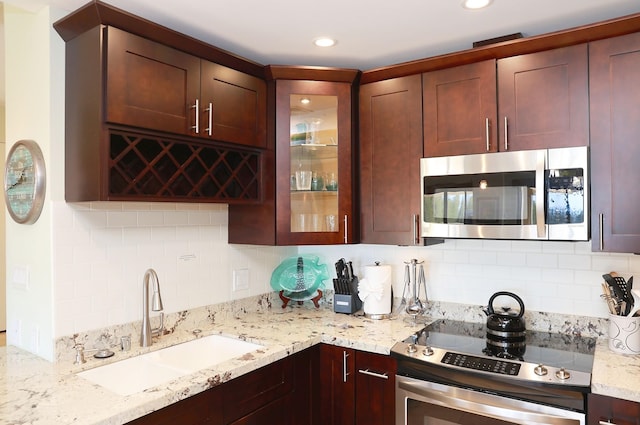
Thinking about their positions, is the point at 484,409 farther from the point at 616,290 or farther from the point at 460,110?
the point at 460,110

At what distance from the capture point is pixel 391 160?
97.3 inches

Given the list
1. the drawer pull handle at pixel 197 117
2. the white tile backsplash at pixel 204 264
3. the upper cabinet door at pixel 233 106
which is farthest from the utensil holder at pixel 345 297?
the drawer pull handle at pixel 197 117

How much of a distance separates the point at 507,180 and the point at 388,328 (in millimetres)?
968

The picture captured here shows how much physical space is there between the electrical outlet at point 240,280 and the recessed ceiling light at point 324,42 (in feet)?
4.58

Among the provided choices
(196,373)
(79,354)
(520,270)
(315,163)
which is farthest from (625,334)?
(79,354)

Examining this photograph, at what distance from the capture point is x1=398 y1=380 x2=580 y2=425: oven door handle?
1.69m

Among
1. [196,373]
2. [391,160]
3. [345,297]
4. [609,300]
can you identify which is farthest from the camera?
[345,297]

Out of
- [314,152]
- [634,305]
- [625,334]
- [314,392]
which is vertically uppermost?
[314,152]

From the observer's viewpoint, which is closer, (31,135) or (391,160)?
(31,135)

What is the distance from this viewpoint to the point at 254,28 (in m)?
2.15

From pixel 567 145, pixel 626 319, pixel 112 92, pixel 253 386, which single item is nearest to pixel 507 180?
pixel 567 145

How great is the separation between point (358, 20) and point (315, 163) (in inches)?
32.3

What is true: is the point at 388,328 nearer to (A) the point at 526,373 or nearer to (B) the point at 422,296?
(B) the point at 422,296

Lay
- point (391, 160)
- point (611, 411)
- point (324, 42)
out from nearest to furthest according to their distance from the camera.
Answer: point (611, 411)
point (324, 42)
point (391, 160)
